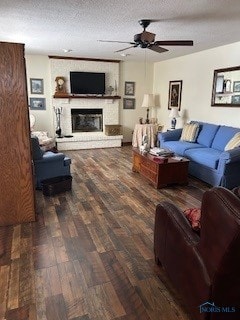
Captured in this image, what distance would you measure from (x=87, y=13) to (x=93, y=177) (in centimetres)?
257

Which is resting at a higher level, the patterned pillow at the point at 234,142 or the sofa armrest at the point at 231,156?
the patterned pillow at the point at 234,142

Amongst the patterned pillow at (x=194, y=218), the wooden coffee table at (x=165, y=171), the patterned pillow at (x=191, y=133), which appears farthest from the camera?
the patterned pillow at (x=191, y=133)

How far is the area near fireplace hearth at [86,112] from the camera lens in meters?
6.54

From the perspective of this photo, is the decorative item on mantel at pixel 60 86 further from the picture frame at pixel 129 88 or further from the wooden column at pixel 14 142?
the wooden column at pixel 14 142

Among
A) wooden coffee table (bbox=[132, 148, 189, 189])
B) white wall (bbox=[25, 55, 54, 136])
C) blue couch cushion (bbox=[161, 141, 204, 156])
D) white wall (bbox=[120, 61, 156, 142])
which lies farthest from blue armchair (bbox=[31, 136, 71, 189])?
white wall (bbox=[120, 61, 156, 142])

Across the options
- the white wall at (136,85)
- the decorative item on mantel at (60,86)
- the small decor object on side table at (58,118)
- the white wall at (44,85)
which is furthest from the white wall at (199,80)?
the white wall at (44,85)

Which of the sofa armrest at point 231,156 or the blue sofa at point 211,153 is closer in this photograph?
the sofa armrest at point 231,156

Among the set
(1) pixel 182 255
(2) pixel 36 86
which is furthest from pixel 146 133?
(1) pixel 182 255

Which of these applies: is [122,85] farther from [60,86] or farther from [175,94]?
[60,86]

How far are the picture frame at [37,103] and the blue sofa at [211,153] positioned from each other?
10.8 ft

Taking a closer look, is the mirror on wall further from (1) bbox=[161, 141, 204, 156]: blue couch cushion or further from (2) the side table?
(2) the side table

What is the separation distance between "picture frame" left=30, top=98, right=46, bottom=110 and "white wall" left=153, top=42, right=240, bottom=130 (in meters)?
3.34

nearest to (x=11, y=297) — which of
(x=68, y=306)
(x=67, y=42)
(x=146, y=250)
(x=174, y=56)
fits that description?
(x=68, y=306)

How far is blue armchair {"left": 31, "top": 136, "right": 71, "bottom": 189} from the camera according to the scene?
3629 mm
